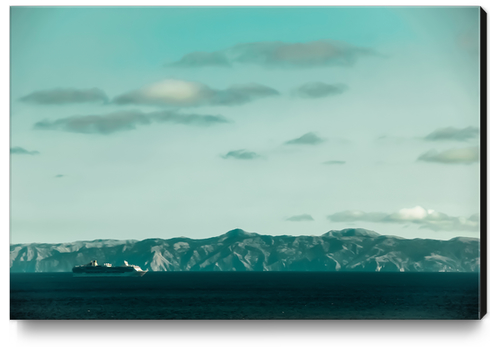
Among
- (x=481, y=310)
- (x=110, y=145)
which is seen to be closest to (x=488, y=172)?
(x=481, y=310)

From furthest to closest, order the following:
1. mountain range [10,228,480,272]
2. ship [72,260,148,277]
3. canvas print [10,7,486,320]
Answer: ship [72,260,148,277] < mountain range [10,228,480,272] < canvas print [10,7,486,320]

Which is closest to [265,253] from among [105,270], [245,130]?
[105,270]

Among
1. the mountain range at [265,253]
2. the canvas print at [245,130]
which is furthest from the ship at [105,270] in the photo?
the canvas print at [245,130]

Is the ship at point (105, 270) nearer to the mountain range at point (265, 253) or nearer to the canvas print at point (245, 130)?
the mountain range at point (265, 253)

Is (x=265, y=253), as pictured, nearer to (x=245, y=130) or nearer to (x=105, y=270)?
(x=105, y=270)

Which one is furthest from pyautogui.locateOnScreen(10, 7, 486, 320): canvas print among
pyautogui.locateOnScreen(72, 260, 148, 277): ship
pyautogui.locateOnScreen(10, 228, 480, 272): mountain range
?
pyautogui.locateOnScreen(72, 260, 148, 277): ship

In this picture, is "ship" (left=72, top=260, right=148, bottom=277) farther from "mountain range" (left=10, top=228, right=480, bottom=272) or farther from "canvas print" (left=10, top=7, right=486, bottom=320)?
"canvas print" (left=10, top=7, right=486, bottom=320)
